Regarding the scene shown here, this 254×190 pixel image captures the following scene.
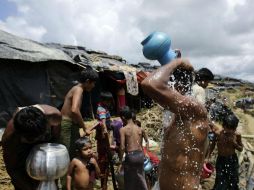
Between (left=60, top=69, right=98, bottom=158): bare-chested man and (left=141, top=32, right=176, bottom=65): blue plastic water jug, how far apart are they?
2.00m

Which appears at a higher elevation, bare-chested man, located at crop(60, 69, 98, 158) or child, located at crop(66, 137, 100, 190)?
bare-chested man, located at crop(60, 69, 98, 158)

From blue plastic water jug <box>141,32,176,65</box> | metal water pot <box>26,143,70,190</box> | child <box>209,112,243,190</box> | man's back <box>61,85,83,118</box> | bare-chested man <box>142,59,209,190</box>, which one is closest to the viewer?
metal water pot <box>26,143,70,190</box>

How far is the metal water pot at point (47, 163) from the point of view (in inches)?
101

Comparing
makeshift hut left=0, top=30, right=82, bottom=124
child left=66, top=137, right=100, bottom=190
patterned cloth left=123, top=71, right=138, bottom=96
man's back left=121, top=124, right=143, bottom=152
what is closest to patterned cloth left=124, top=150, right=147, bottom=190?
man's back left=121, top=124, right=143, bottom=152

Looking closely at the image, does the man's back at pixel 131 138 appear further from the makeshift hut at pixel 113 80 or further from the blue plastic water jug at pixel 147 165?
the makeshift hut at pixel 113 80

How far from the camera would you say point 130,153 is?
16.9 feet

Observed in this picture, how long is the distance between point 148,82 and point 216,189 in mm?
3653

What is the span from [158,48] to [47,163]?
1.26 meters

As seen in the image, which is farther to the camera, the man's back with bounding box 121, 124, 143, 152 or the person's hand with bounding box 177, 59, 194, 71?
the man's back with bounding box 121, 124, 143, 152

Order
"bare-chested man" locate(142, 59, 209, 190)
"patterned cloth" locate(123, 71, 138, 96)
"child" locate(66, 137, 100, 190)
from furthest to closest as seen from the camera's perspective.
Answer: "patterned cloth" locate(123, 71, 138, 96) < "child" locate(66, 137, 100, 190) < "bare-chested man" locate(142, 59, 209, 190)

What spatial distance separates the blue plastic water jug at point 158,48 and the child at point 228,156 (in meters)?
2.79

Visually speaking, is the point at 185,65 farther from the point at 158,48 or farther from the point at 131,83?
the point at 131,83

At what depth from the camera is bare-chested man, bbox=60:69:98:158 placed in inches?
195

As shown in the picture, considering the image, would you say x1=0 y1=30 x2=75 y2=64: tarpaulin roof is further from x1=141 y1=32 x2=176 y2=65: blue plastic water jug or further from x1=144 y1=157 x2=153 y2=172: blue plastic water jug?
x1=141 y1=32 x2=176 y2=65: blue plastic water jug
